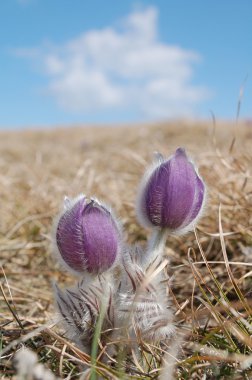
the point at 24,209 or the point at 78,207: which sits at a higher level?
the point at 78,207

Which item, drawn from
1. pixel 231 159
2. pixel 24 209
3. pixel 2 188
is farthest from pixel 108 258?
pixel 2 188

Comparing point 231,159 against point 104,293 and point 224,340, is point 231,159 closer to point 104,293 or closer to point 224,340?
point 224,340

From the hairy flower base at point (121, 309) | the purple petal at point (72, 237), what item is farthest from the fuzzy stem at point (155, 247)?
the purple petal at point (72, 237)

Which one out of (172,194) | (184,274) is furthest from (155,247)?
(184,274)

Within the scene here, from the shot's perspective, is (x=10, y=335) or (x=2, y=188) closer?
(x=10, y=335)

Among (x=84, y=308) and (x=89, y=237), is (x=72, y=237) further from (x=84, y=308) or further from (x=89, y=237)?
(x=84, y=308)

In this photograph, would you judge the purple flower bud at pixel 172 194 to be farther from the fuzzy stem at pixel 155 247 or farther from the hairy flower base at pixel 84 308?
the hairy flower base at pixel 84 308
